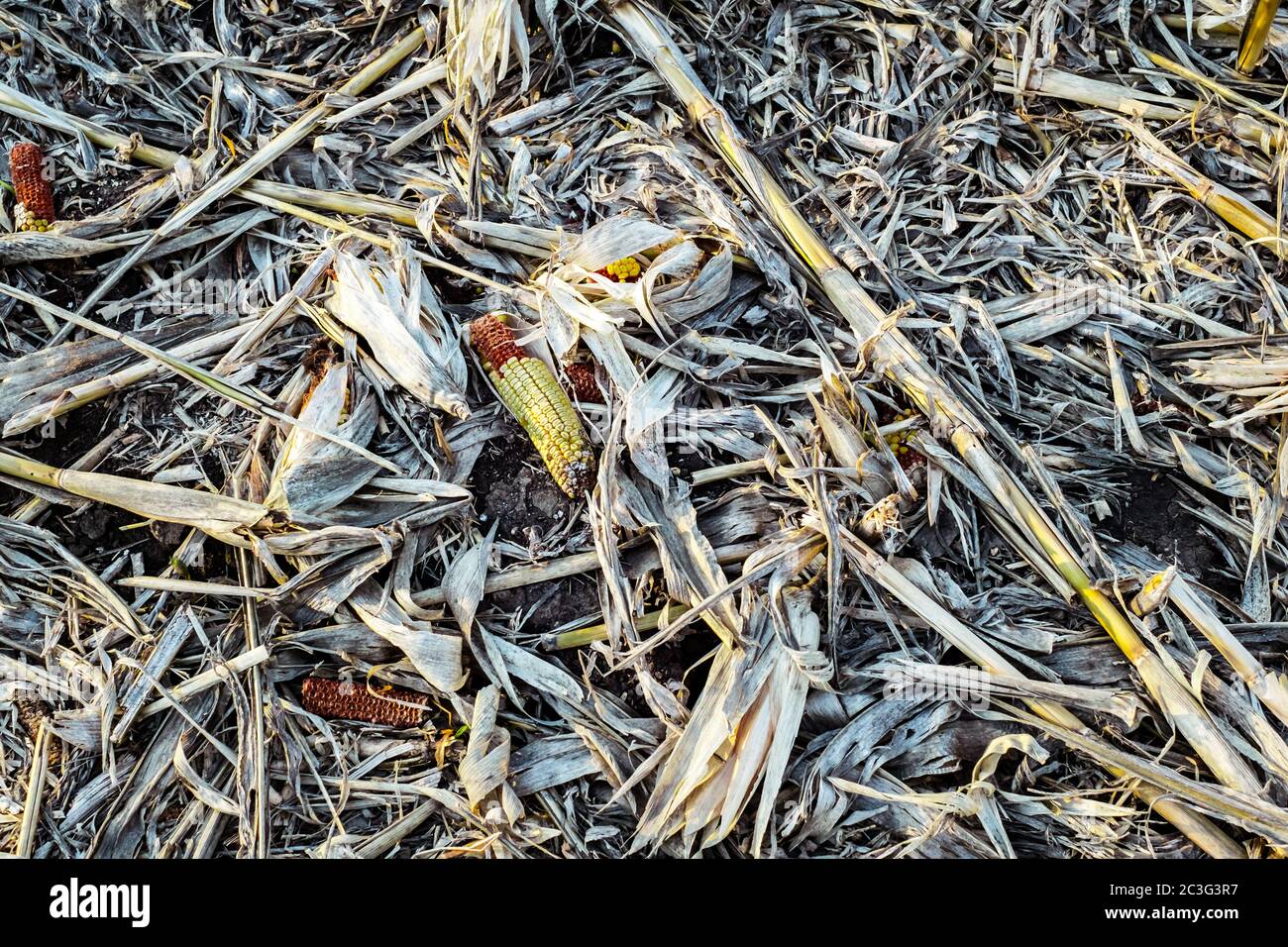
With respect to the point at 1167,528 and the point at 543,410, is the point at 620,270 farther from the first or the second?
the point at 1167,528

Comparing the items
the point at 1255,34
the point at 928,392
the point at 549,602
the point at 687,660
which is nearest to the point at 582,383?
the point at 549,602

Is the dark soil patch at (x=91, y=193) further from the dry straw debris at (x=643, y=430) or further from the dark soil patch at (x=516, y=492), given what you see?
the dark soil patch at (x=516, y=492)

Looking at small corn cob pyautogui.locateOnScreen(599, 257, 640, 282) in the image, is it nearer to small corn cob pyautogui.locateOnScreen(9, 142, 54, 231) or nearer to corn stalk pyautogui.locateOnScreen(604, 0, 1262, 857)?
corn stalk pyautogui.locateOnScreen(604, 0, 1262, 857)

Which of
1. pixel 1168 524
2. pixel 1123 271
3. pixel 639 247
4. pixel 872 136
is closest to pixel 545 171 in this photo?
pixel 639 247

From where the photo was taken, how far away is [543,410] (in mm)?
1985

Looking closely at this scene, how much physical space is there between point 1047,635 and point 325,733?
169cm

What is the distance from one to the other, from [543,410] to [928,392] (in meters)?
0.94

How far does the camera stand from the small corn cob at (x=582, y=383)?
2107mm

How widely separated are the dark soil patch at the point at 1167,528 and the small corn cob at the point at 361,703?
1.81 m

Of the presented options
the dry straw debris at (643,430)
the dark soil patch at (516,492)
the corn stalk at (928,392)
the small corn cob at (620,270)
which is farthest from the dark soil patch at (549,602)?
the corn stalk at (928,392)

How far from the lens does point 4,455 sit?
2.06 metres

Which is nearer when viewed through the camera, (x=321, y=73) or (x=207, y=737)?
(x=207, y=737)

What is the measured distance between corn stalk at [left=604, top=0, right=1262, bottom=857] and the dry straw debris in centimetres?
1
